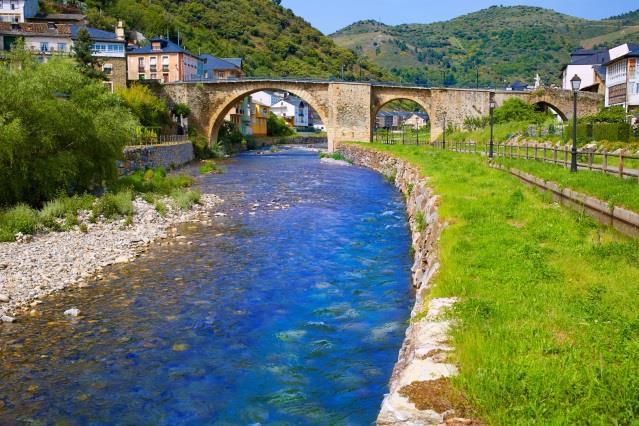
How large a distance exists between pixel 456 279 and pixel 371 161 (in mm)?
40315

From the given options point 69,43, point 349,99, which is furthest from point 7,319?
point 69,43

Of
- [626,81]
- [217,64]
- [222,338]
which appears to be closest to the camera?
[222,338]

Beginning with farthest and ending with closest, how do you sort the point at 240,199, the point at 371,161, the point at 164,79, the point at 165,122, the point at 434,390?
the point at 164,79
the point at 165,122
the point at 371,161
the point at 240,199
the point at 434,390

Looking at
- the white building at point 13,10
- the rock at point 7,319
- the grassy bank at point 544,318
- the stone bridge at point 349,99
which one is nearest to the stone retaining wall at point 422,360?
the grassy bank at point 544,318

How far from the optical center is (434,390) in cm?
493

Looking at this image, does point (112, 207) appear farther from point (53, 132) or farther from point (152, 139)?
point (152, 139)

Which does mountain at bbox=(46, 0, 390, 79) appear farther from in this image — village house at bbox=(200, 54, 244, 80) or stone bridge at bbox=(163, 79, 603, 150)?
stone bridge at bbox=(163, 79, 603, 150)

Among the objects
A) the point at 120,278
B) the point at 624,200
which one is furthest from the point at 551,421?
the point at 120,278

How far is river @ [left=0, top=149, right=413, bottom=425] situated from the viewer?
7.37 meters

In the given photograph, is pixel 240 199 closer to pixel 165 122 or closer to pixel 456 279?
pixel 456 279

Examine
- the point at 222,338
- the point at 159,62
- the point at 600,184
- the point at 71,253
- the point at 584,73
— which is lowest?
the point at 222,338

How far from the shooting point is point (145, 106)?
183ft

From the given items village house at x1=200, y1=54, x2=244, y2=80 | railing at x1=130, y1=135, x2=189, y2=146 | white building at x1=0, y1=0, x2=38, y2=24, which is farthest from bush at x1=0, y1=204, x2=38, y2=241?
white building at x1=0, y1=0, x2=38, y2=24

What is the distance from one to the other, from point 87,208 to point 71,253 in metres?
5.86
